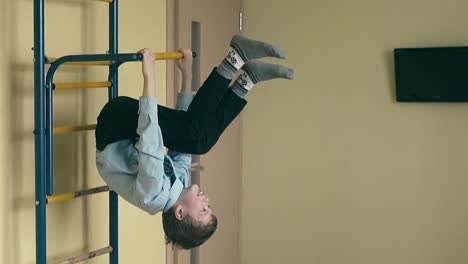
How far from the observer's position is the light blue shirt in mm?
2262

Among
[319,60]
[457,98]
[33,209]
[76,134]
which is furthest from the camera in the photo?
[319,60]

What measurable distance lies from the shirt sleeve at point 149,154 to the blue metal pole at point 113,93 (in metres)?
0.51

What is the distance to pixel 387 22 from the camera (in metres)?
3.90

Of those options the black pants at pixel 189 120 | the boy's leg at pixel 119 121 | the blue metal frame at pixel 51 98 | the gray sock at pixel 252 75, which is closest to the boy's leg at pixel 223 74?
the black pants at pixel 189 120

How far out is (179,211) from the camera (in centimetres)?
255

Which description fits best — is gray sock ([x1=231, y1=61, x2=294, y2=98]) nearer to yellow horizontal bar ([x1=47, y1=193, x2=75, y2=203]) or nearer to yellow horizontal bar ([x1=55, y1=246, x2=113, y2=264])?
yellow horizontal bar ([x1=47, y1=193, x2=75, y2=203])

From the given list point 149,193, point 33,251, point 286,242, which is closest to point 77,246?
point 33,251

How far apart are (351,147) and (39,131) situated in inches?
85.1

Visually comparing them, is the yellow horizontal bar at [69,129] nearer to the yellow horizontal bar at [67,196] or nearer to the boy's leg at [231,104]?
the yellow horizontal bar at [67,196]

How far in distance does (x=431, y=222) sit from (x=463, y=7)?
4.09 feet

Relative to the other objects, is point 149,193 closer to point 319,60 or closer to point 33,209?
point 33,209

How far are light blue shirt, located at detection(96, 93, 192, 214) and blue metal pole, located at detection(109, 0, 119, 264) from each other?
348mm

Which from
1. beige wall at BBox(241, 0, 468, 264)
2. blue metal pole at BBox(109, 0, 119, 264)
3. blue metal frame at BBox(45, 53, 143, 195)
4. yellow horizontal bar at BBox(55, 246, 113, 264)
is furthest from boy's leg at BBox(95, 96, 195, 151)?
beige wall at BBox(241, 0, 468, 264)

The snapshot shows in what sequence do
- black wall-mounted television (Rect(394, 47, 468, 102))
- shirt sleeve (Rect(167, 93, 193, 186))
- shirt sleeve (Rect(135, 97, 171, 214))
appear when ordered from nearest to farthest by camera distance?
shirt sleeve (Rect(135, 97, 171, 214)), shirt sleeve (Rect(167, 93, 193, 186)), black wall-mounted television (Rect(394, 47, 468, 102))
